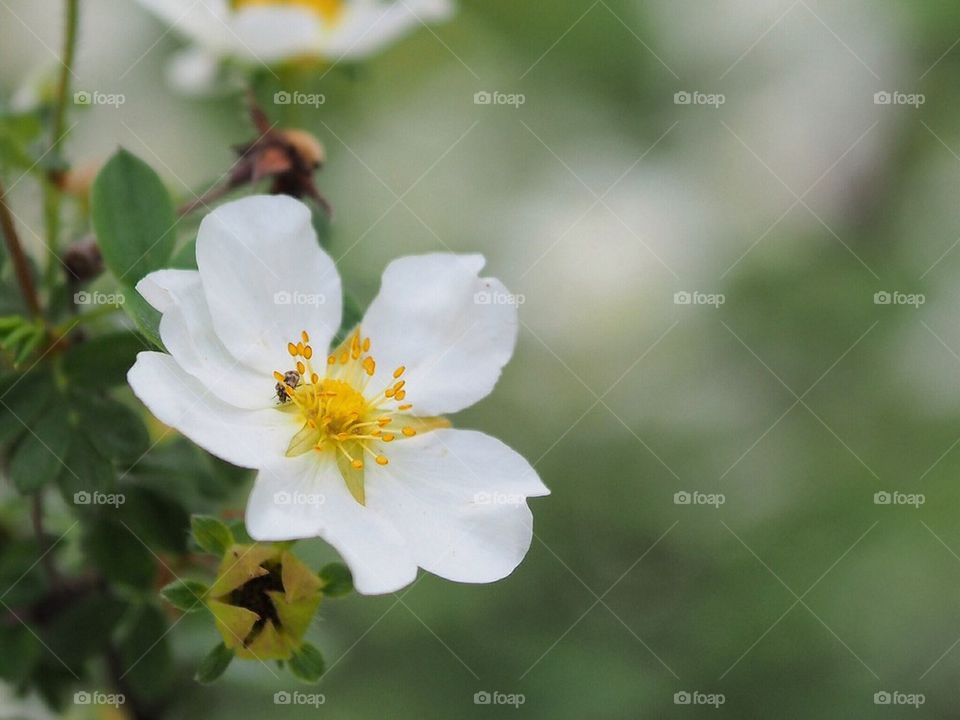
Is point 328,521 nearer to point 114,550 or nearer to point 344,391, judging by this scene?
point 344,391

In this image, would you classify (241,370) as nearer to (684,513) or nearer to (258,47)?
(258,47)

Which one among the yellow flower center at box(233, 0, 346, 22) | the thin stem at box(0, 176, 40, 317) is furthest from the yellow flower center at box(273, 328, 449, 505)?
the yellow flower center at box(233, 0, 346, 22)

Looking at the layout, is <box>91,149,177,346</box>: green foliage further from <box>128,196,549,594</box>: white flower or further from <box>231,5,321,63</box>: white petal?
<box>231,5,321,63</box>: white petal

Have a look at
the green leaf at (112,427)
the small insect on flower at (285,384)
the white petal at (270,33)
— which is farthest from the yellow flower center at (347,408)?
the white petal at (270,33)

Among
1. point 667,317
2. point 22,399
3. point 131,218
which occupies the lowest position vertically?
point 22,399

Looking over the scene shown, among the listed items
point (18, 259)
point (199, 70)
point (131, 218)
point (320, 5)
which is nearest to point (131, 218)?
point (131, 218)

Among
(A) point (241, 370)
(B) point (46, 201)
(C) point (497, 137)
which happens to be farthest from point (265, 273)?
(C) point (497, 137)
